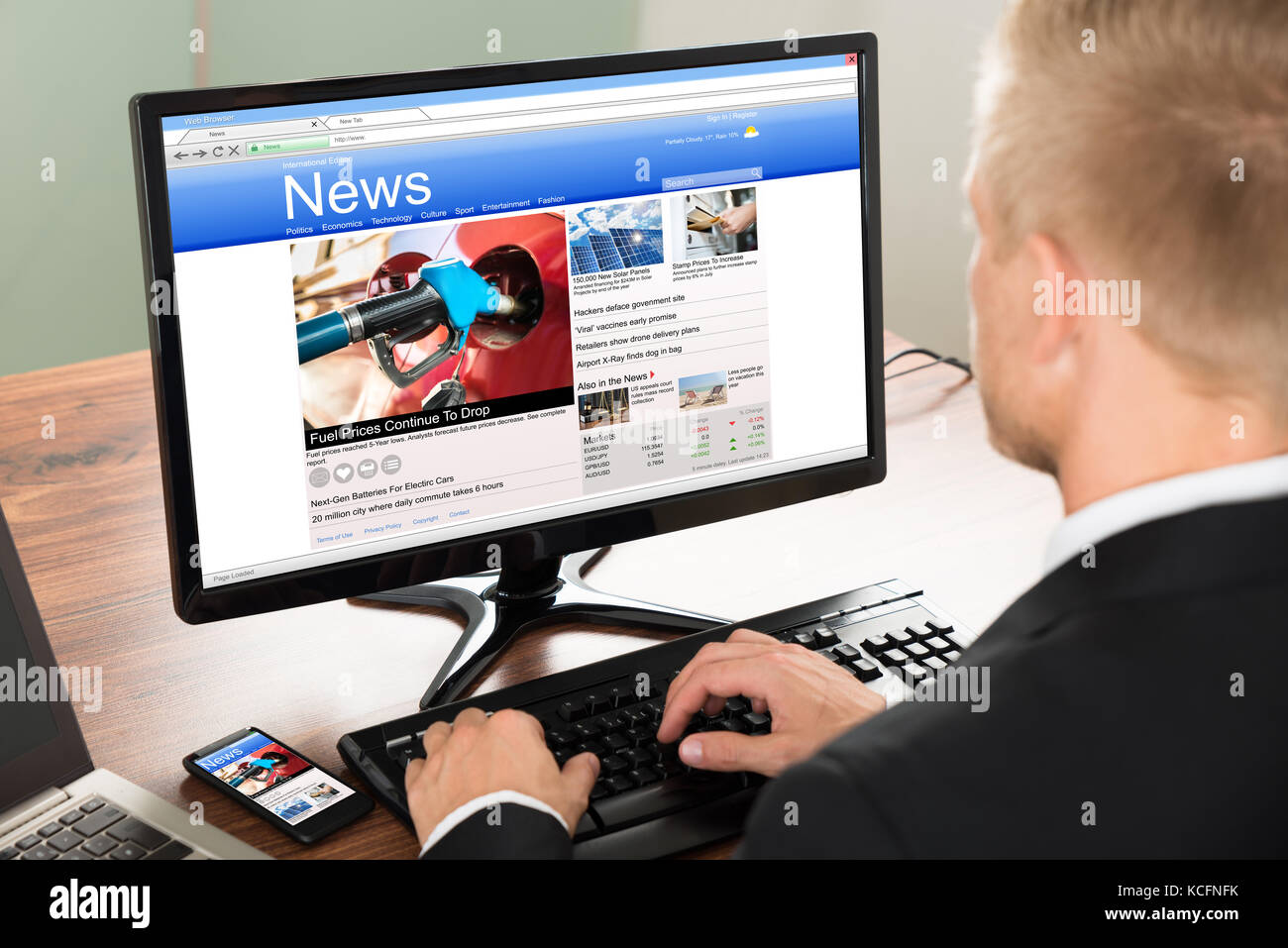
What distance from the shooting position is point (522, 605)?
3.65 ft

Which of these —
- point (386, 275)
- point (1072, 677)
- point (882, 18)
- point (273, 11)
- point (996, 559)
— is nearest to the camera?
point (1072, 677)

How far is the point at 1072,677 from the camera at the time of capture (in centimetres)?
57

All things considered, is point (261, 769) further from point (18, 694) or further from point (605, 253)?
point (605, 253)

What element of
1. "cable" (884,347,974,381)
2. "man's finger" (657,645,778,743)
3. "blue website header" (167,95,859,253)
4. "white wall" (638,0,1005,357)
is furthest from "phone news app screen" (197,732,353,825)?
"white wall" (638,0,1005,357)

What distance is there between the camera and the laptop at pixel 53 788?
77cm

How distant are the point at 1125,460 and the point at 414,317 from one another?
525mm

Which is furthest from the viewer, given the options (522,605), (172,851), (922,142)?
(922,142)

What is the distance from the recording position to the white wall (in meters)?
2.32

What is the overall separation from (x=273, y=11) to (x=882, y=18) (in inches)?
54.4

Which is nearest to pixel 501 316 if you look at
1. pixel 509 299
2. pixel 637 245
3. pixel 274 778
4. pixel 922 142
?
pixel 509 299

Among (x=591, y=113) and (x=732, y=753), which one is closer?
Result: (x=732, y=753)

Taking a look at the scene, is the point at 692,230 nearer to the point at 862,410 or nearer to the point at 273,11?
the point at 862,410
